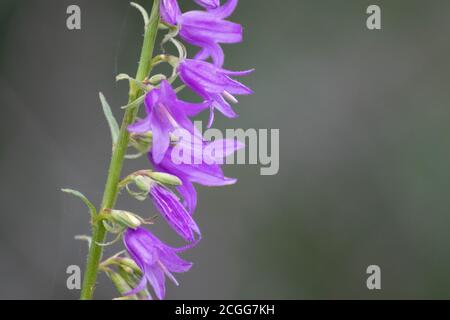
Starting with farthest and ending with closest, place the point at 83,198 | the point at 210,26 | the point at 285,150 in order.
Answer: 1. the point at 285,150
2. the point at 210,26
3. the point at 83,198

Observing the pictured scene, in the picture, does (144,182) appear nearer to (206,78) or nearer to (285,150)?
(206,78)

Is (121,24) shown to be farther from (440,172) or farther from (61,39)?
(440,172)

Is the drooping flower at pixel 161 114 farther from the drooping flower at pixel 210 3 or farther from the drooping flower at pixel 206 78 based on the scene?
the drooping flower at pixel 210 3

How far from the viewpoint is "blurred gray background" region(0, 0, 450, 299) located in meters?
7.98

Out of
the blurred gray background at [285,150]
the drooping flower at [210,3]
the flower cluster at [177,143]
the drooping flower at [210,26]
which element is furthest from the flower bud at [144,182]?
the blurred gray background at [285,150]

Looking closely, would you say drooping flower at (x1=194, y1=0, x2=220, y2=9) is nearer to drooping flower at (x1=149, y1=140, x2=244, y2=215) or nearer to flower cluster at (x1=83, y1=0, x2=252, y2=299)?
flower cluster at (x1=83, y1=0, x2=252, y2=299)

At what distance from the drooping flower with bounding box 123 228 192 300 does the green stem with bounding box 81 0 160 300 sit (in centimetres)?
14

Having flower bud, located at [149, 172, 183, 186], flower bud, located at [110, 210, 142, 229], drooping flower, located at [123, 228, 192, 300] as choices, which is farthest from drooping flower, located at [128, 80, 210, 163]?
drooping flower, located at [123, 228, 192, 300]

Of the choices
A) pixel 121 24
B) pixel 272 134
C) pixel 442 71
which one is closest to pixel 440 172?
pixel 442 71

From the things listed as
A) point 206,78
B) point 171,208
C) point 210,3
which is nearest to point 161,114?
point 206,78

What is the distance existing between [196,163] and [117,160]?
12.6 inches

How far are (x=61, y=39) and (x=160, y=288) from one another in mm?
5777

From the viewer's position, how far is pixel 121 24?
28.1ft

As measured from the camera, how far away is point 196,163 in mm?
3164
